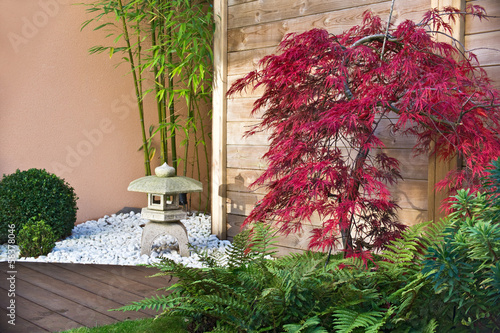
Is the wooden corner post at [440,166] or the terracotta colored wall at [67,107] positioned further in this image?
the terracotta colored wall at [67,107]

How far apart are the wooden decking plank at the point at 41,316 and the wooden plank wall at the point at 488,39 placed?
91.6 inches

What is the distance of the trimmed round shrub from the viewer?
3477mm

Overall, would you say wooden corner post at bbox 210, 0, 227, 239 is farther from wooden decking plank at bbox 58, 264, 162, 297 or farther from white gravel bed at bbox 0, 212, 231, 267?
wooden decking plank at bbox 58, 264, 162, 297

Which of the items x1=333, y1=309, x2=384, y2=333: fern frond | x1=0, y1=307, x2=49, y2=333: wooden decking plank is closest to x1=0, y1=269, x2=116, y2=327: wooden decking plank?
x1=0, y1=307, x2=49, y2=333: wooden decking plank

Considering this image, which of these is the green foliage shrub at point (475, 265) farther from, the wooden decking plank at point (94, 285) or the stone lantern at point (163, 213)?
the stone lantern at point (163, 213)

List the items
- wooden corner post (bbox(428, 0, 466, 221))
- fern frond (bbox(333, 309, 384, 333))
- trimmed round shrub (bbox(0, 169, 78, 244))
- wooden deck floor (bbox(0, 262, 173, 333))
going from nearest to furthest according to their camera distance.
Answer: fern frond (bbox(333, 309, 384, 333)) → wooden deck floor (bbox(0, 262, 173, 333)) → wooden corner post (bbox(428, 0, 466, 221)) → trimmed round shrub (bbox(0, 169, 78, 244))

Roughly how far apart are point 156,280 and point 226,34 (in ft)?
6.43

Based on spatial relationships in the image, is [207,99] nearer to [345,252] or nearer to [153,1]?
[153,1]

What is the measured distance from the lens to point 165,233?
3352mm

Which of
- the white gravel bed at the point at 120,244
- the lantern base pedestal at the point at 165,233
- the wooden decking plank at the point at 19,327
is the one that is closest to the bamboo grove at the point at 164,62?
the white gravel bed at the point at 120,244

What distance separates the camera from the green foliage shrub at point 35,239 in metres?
3.26

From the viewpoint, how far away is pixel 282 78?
2176 millimetres

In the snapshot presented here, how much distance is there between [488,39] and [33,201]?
3170 millimetres

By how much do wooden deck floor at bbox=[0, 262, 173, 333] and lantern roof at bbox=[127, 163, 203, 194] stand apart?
1.84ft
